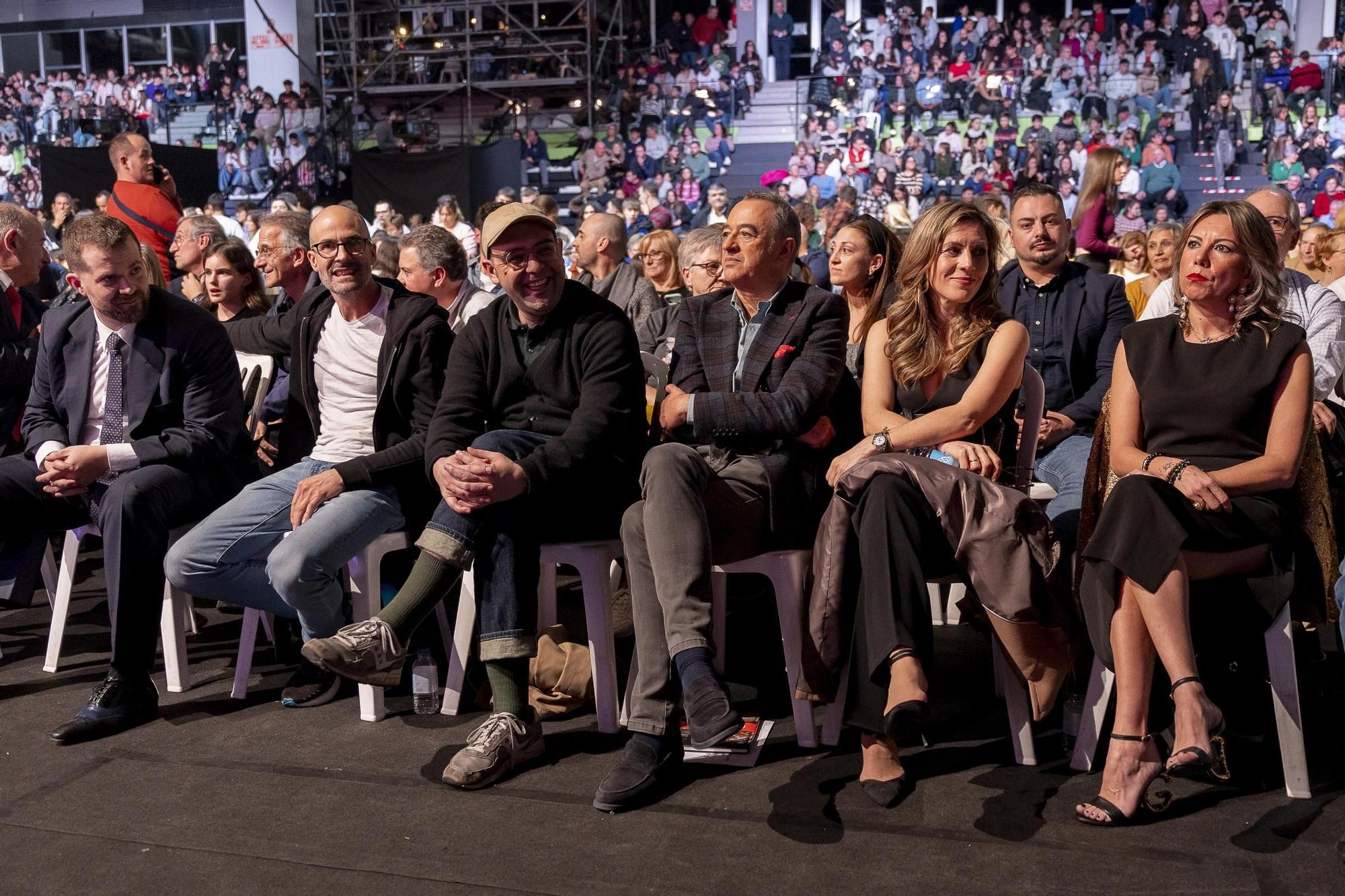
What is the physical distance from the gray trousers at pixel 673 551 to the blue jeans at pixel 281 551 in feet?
2.36

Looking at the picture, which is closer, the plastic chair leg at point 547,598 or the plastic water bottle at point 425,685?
the plastic water bottle at point 425,685

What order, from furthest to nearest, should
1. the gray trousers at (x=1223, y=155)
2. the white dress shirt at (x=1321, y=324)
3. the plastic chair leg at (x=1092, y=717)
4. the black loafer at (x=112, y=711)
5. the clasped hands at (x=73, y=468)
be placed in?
the gray trousers at (x=1223, y=155) < the white dress shirt at (x=1321, y=324) < the clasped hands at (x=73, y=468) < the black loafer at (x=112, y=711) < the plastic chair leg at (x=1092, y=717)

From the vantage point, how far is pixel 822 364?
2.82 metres

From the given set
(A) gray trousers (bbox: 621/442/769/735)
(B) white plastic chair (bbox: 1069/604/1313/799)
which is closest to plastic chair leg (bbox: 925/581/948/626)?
(A) gray trousers (bbox: 621/442/769/735)

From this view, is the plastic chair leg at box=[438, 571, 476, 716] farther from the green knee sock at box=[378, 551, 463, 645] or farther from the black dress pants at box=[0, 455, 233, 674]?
the black dress pants at box=[0, 455, 233, 674]

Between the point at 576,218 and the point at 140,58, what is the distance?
9882mm

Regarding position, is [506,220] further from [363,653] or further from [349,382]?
[363,653]

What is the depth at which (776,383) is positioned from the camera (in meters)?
2.85

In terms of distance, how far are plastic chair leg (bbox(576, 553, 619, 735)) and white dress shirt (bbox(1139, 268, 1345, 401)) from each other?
1.71m

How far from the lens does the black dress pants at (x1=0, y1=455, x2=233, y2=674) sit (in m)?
2.99

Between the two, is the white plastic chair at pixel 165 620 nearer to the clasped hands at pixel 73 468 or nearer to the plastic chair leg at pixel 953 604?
the clasped hands at pixel 73 468

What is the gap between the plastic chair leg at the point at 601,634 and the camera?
283cm

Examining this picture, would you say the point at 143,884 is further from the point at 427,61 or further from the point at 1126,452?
the point at 427,61

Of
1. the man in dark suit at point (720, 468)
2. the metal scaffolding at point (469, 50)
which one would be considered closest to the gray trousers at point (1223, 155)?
the metal scaffolding at point (469, 50)
